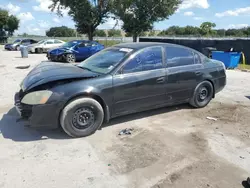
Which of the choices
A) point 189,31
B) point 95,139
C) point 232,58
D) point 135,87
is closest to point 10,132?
point 95,139

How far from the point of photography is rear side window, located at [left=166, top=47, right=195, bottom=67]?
4.96 metres

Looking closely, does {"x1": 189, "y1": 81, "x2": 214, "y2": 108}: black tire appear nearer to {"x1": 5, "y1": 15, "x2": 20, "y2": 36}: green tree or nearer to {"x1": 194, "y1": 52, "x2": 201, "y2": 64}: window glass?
{"x1": 194, "y1": 52, "x2": 201, "y2": 64}: window glass

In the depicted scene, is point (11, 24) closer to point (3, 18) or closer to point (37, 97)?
point (3, 18)

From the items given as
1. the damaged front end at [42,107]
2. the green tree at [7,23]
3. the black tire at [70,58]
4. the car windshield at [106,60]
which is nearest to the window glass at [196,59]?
the car windshield at [106,60]

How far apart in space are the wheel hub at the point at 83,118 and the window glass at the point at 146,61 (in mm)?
991

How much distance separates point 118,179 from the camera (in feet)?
9.82

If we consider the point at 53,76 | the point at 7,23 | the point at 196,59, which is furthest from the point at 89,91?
the point at 7,23

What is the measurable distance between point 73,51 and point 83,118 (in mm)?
11521

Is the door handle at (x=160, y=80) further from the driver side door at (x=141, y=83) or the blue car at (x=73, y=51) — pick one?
the blue car at (x=73, y=51)

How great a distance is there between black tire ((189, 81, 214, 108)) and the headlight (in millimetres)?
3166

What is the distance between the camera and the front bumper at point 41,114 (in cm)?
374

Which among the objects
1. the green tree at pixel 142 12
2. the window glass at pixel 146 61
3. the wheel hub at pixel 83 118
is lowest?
the wheel hub at pixel 83 118

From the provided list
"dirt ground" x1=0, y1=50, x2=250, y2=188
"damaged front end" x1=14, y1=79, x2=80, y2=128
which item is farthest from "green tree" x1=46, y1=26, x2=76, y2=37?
"damaged front end" x1=14, y1=79, x2=80, y2=128

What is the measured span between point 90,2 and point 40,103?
84.5ft
